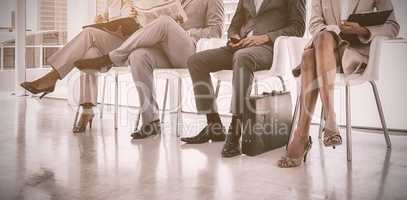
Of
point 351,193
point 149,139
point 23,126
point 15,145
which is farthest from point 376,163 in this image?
point 23,126

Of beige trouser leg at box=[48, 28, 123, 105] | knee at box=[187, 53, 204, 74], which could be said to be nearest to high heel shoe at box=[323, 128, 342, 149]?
knee at box=[187, 53, 204, 74]

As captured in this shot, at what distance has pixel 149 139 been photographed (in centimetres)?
283

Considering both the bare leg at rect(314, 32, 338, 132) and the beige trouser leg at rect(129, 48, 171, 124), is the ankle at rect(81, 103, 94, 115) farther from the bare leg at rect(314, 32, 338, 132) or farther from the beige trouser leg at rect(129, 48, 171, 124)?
the bare leg at rect(314, 32, 338, 132)

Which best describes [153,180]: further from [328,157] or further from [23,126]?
[23,126]

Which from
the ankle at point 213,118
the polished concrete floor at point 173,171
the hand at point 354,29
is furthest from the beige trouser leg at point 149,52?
the hand at point 354,29

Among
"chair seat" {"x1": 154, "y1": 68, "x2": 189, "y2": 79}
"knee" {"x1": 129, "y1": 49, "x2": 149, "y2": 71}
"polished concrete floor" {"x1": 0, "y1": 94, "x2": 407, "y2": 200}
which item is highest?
"knee" {"x1": 129, "y1": 49, "x2": 149, "y2": 71}

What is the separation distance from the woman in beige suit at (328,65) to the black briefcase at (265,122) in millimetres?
234

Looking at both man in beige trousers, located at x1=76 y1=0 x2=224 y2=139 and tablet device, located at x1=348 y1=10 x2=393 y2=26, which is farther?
man in beige trousers, located at x1=76 y1=0 x2=224 y2=139

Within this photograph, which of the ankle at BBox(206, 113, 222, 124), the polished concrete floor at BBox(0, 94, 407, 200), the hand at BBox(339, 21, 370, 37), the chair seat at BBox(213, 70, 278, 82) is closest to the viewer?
the polished concrete floor at BBox(0, 94, 407, 200)

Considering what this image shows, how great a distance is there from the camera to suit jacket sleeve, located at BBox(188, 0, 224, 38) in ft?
9.80

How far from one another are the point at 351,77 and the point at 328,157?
46 cm

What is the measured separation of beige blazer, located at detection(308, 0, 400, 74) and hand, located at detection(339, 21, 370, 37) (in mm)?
27

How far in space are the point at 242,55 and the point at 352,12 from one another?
721 millimetres

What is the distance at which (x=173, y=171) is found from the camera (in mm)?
1926
